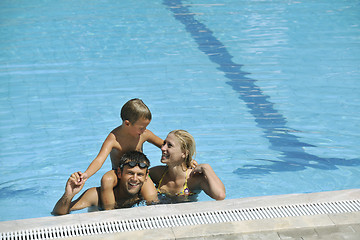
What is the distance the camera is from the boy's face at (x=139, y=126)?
4.27m

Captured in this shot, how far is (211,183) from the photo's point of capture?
4.09m

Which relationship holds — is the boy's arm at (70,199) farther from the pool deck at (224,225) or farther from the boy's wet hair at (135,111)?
the boy's wet hair at (135,111)

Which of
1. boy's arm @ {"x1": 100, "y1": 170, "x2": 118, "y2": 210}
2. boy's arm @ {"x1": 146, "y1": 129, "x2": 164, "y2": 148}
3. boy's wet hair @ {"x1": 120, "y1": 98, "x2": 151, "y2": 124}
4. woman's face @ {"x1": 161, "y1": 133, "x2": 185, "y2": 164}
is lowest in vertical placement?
boy's arm @ {"x1": 100, "y1": 170, "x2": 118, "y2": 210}

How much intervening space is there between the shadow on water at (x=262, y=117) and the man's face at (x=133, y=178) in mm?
1583

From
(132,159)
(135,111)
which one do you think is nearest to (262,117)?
(135,111)

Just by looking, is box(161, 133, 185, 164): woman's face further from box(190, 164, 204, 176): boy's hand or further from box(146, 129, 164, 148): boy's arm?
box(146, 129, 164, 148): boy's arm

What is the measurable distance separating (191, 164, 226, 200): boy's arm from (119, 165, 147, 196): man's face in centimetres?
46

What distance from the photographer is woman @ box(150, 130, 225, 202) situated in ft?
13.6

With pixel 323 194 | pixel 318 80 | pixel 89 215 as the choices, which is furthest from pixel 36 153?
pixel 318 80

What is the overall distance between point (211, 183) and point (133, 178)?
23.8 inches

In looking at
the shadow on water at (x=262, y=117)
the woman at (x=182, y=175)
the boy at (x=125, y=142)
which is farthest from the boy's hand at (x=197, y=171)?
the shadow on water at (x=262, y=117)

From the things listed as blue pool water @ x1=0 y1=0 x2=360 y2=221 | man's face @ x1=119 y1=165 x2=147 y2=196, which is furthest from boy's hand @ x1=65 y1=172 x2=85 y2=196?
blue pool water @ x1=0 y1=0 x2=360 y2=221

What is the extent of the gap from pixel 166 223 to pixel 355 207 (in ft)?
4.31

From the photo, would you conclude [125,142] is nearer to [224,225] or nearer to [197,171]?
[197,171]
